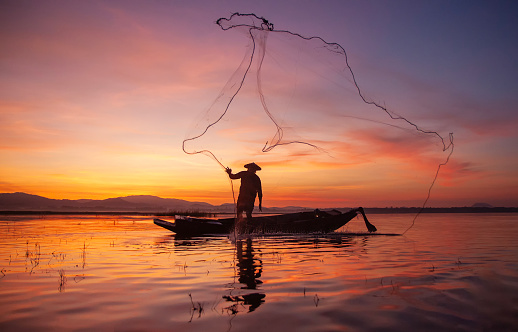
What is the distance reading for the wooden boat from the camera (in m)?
22.5

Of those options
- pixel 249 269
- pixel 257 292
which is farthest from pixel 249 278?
pixel 257 292

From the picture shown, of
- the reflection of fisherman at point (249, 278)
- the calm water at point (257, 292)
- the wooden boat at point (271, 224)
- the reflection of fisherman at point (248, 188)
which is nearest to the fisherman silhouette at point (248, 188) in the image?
the reflection of fisherman at point (248, 188)

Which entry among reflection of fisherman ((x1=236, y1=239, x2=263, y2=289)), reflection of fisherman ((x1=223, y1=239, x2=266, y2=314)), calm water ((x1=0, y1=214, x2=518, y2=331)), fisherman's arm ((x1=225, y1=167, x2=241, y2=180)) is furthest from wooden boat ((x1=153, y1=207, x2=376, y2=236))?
calm water ((x1=0, y1=214, x2=518, y2=331))

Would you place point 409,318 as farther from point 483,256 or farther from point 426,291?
point 483,256

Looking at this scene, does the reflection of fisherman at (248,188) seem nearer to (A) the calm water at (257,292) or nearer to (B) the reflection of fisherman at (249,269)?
(B) the reflection of fisherman at (249,269)

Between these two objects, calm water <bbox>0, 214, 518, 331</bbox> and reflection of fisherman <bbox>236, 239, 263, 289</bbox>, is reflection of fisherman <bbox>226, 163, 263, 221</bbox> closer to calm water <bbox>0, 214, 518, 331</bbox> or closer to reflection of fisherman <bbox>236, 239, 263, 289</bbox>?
reflection of fisherman <bbox>236, 239, 263, 289</bbox>

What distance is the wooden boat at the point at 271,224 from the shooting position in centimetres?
2248

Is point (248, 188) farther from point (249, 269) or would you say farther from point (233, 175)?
point (249, 269)

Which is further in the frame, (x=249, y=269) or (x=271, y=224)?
(x=271, y=224)

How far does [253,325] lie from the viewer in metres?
5.47

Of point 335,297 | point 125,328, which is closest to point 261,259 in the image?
point 335,297

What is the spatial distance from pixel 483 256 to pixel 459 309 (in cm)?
832

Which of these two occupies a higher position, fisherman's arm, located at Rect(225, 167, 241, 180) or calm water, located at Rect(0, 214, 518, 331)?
fisherman's arm, located at Rect(225, 167, 241, 180)

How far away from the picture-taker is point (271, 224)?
75.3ft
